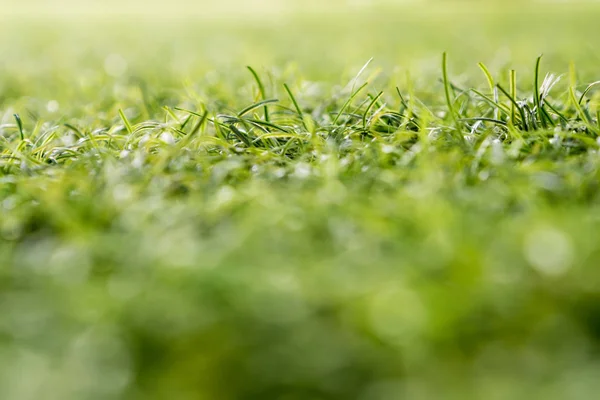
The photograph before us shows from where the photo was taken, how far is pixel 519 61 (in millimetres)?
3861

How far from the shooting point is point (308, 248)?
3.62ft

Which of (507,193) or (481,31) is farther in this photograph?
(481,31)

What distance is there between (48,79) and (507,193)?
2968mm

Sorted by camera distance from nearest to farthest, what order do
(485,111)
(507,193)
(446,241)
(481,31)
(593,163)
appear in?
(446,241) < (507,193) < (593,163) < (485,111) < (481,31)

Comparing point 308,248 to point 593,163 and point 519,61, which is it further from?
point 519,61

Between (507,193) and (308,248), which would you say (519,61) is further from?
(308,248)

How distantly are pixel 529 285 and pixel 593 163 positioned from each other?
1.82 ft

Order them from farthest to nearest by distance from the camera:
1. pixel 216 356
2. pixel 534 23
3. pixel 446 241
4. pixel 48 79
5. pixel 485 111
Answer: pixel 534 23 → pixel 48 79 → pixel 485 111 → pixel 446 241 → pixel 216 356

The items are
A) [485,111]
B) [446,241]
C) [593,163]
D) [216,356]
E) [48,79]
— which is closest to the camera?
[216,356]

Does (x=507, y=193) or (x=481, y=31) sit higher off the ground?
(x=507, y=193)

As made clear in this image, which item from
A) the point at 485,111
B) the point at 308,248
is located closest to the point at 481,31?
the point at 485,111

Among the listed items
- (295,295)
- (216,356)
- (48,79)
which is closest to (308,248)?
(295,295)

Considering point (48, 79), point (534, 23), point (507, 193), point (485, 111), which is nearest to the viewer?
point (507, 193)

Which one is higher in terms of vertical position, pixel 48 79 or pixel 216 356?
pixel 216 356
